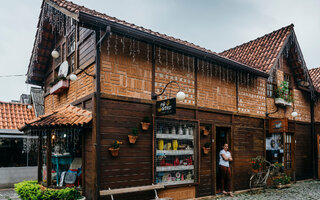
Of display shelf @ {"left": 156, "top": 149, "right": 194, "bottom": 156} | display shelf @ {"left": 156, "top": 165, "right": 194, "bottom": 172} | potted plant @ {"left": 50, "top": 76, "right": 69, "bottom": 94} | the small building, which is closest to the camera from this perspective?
display shelf @ {"left": 156, "top": 165, "right": 194, "bottom": 172}

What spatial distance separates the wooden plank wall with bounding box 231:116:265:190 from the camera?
36.1ft

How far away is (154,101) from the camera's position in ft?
28.1

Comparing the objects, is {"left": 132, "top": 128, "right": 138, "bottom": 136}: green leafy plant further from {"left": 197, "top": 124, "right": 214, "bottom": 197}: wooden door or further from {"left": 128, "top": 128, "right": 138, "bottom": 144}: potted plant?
{"left": 197, "top": 124, "right": 214, "bottom": 197}: wooden door

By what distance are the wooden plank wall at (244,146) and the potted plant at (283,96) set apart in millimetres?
1624

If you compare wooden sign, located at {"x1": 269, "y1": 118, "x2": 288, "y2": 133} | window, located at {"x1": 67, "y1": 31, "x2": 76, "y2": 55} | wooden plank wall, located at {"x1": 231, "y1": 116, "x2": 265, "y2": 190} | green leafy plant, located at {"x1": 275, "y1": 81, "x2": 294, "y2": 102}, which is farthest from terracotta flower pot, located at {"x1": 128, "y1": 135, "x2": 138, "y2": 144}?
green leafy plant, located at {"x1": 275, "y1": 81, "x2": 294, "y2": 102}

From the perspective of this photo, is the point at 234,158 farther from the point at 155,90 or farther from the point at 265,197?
the point at 155,90

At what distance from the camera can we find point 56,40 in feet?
36.7

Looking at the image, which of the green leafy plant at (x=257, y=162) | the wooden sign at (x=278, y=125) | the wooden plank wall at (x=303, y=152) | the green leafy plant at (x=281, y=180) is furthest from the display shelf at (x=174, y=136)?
the wooden plank wall at (x=303, y=152)

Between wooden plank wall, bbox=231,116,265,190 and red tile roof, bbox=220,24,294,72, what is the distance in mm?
2315

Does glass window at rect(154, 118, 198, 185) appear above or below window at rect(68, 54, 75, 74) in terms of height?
below

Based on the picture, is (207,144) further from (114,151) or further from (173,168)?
(114,151)

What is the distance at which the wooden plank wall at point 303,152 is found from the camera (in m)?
14.3

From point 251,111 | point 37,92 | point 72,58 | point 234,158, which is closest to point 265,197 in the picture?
point 234,158

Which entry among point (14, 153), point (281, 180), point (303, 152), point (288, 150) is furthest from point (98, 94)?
point (303, 152)
